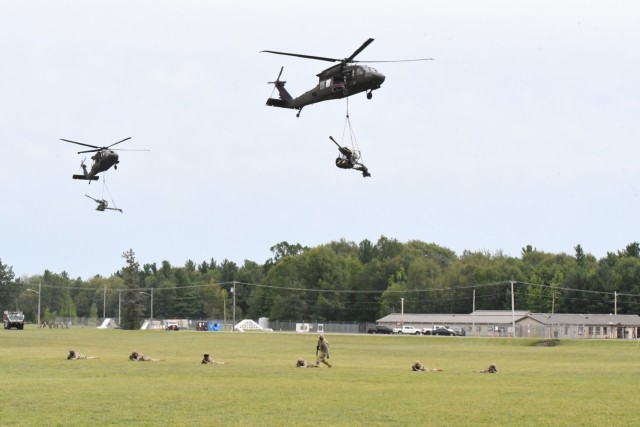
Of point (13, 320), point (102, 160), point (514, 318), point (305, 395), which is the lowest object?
point (13, 320)

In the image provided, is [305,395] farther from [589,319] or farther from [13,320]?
[589,319]

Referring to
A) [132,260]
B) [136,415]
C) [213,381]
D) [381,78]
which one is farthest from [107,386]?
[132,260]

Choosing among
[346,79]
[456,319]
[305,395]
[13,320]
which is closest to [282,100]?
[346,79]

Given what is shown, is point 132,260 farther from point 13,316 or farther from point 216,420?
point 216,420

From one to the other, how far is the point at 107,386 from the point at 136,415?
885 cm

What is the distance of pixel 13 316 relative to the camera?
127m

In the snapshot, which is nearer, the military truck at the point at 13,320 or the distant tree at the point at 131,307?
the military truck at the point at 13,320

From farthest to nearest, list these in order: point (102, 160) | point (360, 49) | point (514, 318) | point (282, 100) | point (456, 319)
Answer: point (456, 319) → point (514, 318) → point (102, 160) → point (282, 100) → point (360, 49)

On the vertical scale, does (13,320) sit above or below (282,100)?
below

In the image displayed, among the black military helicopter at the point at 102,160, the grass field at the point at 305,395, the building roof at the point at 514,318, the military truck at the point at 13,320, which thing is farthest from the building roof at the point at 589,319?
the grass field at the point at 305,395

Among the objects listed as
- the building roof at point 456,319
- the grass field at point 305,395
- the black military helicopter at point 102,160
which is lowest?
the building roof at point 456,319

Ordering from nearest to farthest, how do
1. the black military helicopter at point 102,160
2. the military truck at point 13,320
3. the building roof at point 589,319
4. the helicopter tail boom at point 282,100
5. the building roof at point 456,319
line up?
the helicopter tail boom at point 282,100, the black military helicopter at point 102,160, the military truck at point 13,320, the building roof at point 589,319, the building roof at point 456,319

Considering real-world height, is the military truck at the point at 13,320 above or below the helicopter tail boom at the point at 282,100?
below

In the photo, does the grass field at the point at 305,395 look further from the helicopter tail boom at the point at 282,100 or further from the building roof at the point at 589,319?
the building roof at the point at 589,319
